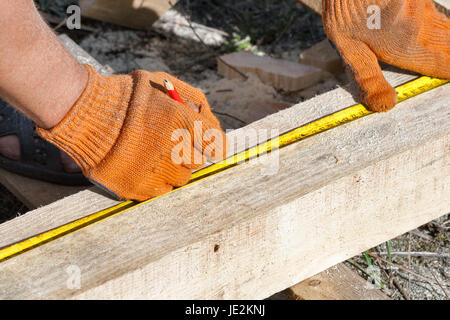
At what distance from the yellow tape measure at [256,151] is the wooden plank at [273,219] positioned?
0.03 meters

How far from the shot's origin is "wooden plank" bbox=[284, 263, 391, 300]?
2195mm

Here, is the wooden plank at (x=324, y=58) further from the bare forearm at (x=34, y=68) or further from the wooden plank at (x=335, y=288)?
the bare forearm at (x=34, y=68)

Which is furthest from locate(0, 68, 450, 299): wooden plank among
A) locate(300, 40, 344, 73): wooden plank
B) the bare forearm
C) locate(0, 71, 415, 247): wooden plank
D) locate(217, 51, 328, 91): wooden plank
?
locate(300, 40, 344, 73): wooden plank

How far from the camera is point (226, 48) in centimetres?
399

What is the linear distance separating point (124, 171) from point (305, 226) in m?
0.65

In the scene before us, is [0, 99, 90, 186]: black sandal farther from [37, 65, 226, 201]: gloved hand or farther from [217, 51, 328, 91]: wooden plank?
[217, 51, 328, 91]: wooden plank

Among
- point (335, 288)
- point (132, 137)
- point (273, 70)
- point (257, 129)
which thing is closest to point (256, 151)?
point (257, 129)

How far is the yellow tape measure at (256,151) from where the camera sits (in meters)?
1.75

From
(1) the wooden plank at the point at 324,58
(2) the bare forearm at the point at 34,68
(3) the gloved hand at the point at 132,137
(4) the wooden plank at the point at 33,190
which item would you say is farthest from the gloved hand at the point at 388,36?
(4) the wooden plank at the point at 33,190

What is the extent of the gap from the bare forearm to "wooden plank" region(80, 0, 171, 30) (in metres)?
2.12

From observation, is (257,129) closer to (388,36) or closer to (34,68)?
(388,36)

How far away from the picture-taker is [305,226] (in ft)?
6.29

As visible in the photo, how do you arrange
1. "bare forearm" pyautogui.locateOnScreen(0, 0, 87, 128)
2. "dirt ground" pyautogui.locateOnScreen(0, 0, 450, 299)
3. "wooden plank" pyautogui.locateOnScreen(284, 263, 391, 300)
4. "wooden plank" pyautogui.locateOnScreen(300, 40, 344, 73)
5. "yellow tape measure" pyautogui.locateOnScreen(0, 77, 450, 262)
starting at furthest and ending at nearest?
"wooden plank" pyautogui.locateOnScreen(300, 40, 344, 73)
"dirt ground" pyautogui.locateOnScreen(0, 0, 450, 299)
"wooden plank" pyautogui.locateOnScreen(284, 263, 391, 300)
"yellow tape measure" pyautogui.locateOnScreen(0, 77, 450, 262)
"bare forearm" pyautogui.locateOnScreen(0, 0, 87, 128)
